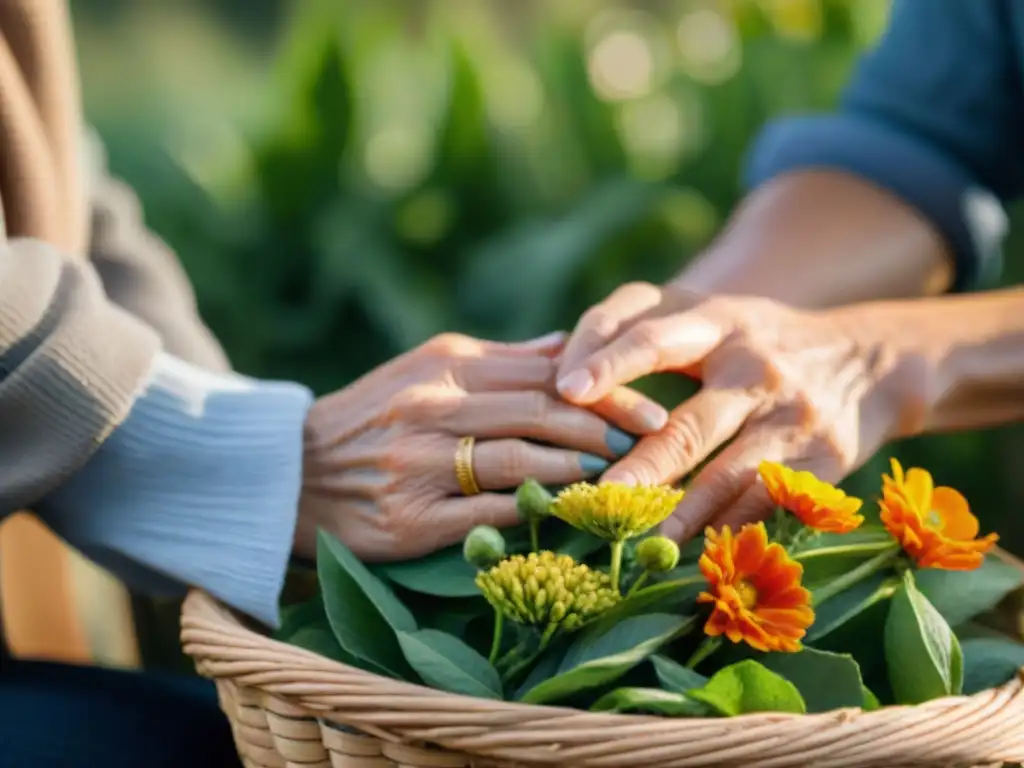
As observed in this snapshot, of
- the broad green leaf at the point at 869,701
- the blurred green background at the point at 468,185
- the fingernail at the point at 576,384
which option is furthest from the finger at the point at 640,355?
the blurred green background at the point at 468,185

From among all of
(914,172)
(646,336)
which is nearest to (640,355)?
(646,336)

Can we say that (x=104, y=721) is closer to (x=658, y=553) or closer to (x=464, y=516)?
(x=464, y=516)

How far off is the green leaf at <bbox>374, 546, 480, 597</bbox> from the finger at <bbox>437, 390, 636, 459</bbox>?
0.24 ft

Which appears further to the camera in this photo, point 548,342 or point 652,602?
point 548,342

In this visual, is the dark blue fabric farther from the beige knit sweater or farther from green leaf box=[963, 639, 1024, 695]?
green leaf box=[963, 639, 1024, 695]

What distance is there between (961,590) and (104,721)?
510mm

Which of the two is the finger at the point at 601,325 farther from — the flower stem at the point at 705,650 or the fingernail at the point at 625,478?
the flower stem at the point at 705,650

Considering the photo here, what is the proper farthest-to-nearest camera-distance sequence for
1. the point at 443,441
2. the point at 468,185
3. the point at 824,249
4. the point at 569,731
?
1. the point at 468,185
2. the point at 824,249
3. the point at 443,441
4. the point at 569,731

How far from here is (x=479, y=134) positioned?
62.4 inches

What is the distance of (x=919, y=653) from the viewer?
559 mm

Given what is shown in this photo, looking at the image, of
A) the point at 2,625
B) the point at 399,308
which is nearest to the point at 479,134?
the point at 399,308

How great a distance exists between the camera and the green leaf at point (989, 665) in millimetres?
593

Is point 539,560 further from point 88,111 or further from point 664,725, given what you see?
point 88,111

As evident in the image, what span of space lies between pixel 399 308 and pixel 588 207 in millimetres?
279
